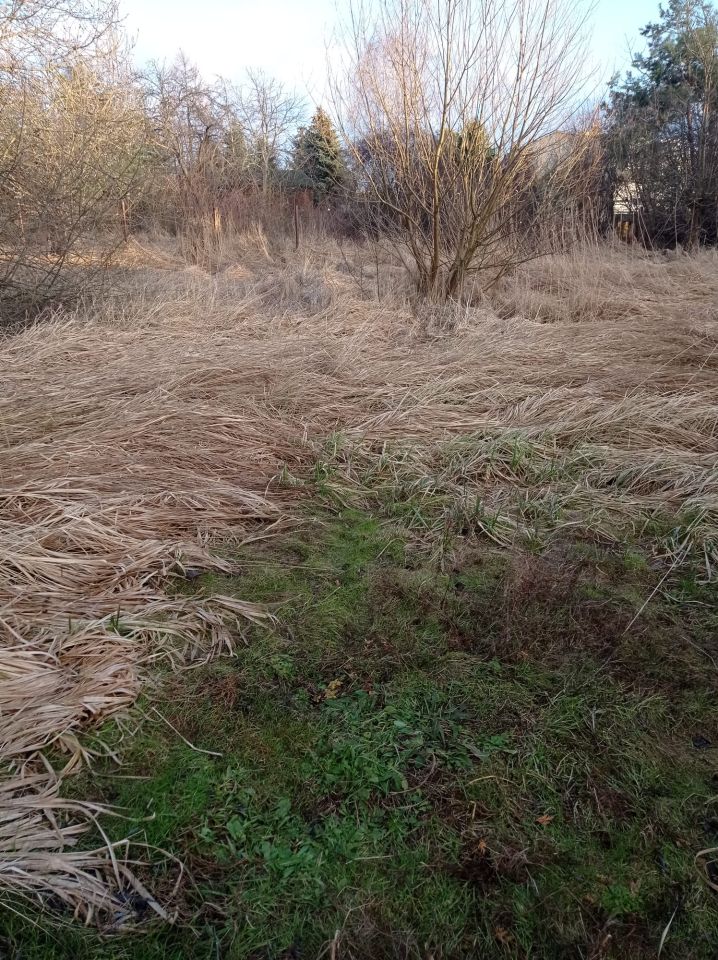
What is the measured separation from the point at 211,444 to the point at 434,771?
94.6 inches

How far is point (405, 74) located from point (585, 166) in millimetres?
5085

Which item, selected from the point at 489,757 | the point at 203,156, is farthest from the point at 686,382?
the point at 203,156

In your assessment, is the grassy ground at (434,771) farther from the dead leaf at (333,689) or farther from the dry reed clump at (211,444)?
the dry reed clump at (211,444)

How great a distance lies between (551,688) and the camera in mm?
1935

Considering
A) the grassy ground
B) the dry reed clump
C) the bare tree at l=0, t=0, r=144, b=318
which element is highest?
the bare tree at l=0, t=0, r=144, b=318

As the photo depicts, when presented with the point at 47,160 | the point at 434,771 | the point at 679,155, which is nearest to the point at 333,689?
the point at 434,771

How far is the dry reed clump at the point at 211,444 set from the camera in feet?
6.07

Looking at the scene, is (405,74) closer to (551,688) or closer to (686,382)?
(686,382)

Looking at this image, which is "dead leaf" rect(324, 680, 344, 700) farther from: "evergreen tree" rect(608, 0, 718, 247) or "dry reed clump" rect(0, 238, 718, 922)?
"evergreen tree" rect(608, 0, 718, 247)

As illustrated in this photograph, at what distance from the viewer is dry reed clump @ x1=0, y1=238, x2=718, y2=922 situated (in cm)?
185

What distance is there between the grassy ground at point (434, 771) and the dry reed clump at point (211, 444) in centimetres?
15

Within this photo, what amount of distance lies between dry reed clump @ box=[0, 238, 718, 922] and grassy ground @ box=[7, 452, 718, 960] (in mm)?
148

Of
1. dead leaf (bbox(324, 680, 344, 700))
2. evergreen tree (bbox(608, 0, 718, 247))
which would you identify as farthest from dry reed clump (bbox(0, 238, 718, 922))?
evergreen tree (bbox(608, 0, 718, 247))

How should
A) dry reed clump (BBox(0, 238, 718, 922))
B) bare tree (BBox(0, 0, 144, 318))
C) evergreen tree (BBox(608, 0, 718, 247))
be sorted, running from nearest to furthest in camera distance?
1. dry reed clump (BBox(0, 238, 718, 922))
2. bare tree (BBox(0, 0, 144, 318))
3. evergreen tree (BBox(608, 0, 718, 247))
